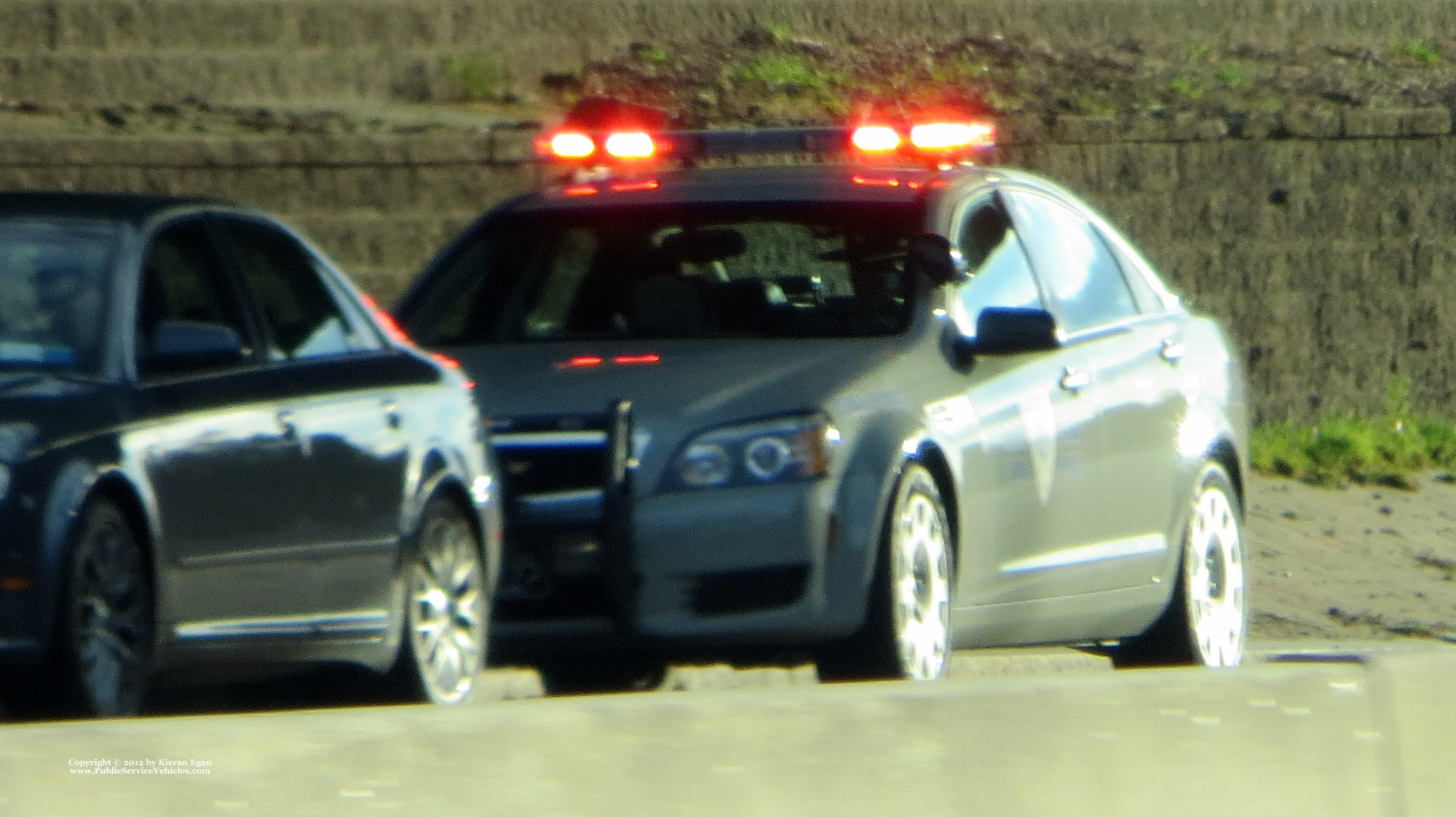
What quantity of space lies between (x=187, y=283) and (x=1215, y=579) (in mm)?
4236

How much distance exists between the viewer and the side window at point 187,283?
7000mm

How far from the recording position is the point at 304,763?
4254mm

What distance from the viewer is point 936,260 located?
8.75 metres

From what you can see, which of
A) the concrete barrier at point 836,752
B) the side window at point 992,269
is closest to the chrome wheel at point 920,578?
the side window at point 992,269

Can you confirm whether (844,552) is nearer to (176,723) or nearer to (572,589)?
(572,589)

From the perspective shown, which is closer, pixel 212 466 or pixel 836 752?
pixel 836 752

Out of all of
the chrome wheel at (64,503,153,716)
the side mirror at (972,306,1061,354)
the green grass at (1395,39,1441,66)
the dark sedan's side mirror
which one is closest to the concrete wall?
the green grass at (1395,39,1441,66)

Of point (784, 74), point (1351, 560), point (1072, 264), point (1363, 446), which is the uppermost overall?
point (784, 74)

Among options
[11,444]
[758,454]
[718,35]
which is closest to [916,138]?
[758,454]

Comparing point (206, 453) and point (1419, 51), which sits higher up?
point (1419, 51)

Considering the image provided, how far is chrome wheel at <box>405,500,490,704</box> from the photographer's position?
760cm

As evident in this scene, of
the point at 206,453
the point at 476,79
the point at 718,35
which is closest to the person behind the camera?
the point at 206,453

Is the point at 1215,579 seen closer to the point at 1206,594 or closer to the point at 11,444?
the point at 1206,594

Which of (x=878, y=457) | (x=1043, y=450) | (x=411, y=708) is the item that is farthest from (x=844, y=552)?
(x=411, y=708)
